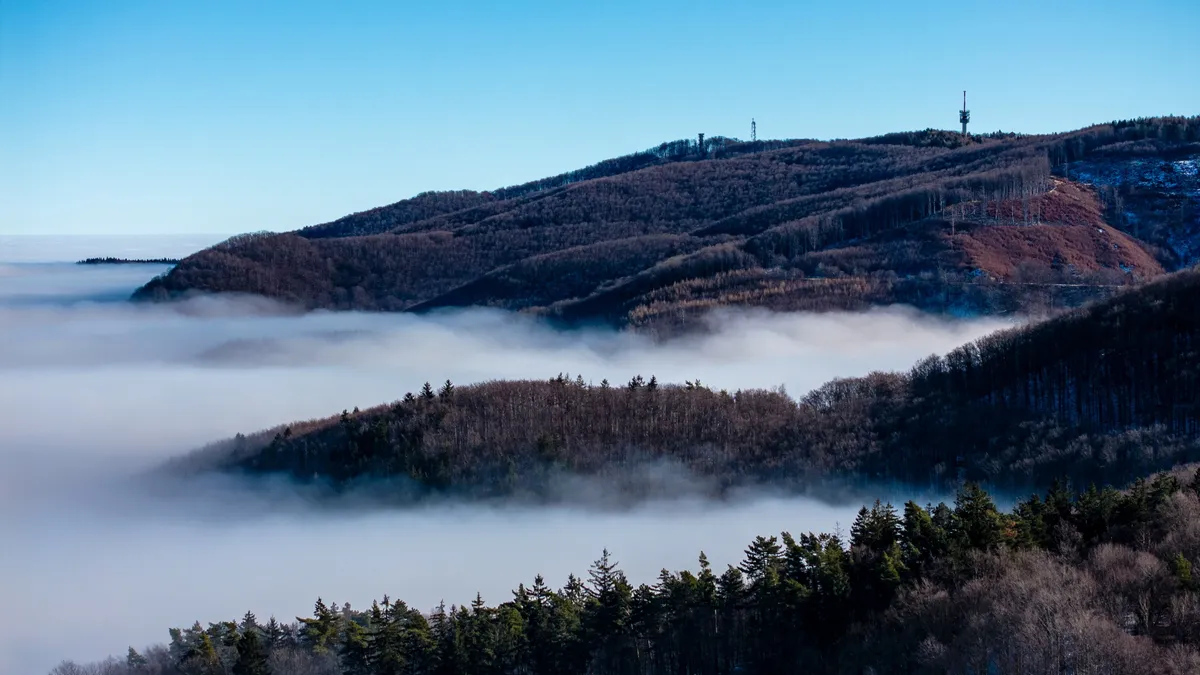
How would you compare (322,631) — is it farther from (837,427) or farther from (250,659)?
(837,427)

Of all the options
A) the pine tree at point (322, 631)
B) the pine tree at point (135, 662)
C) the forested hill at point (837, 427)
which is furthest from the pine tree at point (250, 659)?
the forested hill at point (837, 427)

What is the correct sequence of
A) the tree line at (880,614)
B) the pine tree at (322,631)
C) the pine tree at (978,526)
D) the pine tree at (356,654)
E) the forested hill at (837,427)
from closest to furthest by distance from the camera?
the tree line at (880,614)
the pine tree at (978,526)
the pine tree at (356,654)
the pine tree at (322,631)
the forested hill at (837,427)

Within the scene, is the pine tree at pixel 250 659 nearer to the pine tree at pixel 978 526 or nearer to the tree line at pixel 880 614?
the tree line at pixel 880 614

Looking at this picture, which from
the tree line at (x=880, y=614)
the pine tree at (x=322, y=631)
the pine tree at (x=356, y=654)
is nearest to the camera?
the tree line at (x=880, y=614)

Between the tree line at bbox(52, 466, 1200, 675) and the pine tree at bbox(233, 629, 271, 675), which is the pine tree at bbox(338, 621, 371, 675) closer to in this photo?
the tree line at bbox(52, 466, 1200, 675)

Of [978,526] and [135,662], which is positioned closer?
[978,526]

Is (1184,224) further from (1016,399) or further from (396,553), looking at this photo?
(396,553)

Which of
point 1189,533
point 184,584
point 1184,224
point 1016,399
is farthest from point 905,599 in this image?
point 1184,224

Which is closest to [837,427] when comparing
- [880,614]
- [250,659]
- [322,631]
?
[322,631]

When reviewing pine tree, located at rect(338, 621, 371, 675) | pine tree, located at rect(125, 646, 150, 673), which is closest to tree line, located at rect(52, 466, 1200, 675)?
pine tree, located at rect(338, 621, 371, 675)
